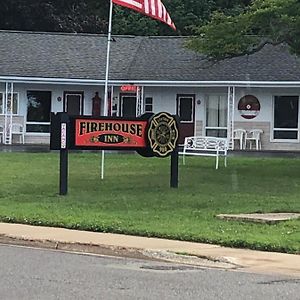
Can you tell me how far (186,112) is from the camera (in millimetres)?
37906

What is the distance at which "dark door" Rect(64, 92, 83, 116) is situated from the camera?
38.6m

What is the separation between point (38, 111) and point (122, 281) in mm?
29367

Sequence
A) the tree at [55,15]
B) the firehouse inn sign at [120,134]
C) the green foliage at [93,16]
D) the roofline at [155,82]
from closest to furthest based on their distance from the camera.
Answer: the firehouse inn sign at [120,134], the roofline at [155,82], the green foliage at [93,16], the tree at [55,15]

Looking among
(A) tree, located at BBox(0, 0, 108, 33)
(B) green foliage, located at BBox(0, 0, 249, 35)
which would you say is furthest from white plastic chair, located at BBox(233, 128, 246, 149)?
(A) tree, located at BBox(0, 0, 108, 33)

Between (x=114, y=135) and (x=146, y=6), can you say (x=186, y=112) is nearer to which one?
(x=146, y=6)

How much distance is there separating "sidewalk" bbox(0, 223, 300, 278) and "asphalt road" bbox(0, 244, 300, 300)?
0.36 metres

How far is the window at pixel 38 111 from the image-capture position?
126ft

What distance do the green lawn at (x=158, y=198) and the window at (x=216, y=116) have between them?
862 centimetres

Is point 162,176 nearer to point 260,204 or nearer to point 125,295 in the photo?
point 260,204

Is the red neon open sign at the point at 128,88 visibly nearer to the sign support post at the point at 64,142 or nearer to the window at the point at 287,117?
the window at the point at 287,117

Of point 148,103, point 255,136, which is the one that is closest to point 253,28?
point 255,136

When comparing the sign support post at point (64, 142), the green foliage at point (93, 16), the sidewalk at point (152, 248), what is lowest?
the sidewalk at point (152, 248)

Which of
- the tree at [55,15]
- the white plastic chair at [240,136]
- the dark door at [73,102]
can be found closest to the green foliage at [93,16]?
the tree at [55,15]

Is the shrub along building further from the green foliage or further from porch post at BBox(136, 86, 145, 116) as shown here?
the green foliage
